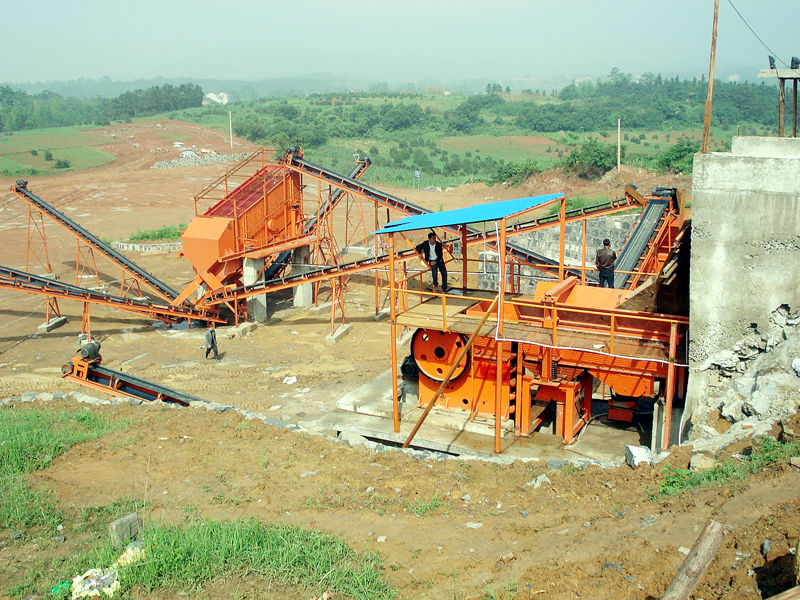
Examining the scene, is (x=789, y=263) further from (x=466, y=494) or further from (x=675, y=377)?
(x=466, y=494)

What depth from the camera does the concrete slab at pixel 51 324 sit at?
71.4 ft

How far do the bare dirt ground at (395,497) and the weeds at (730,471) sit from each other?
23cm

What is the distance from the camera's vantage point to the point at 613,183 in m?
38.9

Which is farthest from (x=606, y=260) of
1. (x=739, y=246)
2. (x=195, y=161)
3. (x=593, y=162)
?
(x=195, y=161)

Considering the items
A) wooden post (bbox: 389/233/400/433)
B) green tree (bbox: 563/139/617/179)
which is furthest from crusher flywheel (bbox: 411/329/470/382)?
green tree (bbox: 563/139/617/179)

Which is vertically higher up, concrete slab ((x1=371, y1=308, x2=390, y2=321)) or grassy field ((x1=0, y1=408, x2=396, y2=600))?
grassy field ((x1=0, y1=408, x2=396, y2=600))

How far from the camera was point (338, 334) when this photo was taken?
20.7 meters

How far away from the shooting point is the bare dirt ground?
21.1 feet

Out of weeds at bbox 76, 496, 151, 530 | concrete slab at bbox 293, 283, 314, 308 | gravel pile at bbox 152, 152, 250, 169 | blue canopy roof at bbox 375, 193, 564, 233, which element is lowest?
concrete slab at bbox 293, 283, 314, 308

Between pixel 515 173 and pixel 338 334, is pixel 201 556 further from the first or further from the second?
pixel 515 173

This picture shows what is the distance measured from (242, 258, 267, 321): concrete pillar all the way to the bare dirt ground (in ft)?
11.3

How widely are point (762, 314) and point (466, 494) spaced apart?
4.57 meters

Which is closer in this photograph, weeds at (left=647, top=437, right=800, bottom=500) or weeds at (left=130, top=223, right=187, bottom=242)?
weeds at (left=647, top=437, right=800, bottom=500)

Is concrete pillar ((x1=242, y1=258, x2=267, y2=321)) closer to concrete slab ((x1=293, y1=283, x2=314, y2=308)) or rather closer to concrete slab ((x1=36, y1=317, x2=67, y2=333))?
concrete slab ((x1=293, y1=283, x2=314, y2=308))
